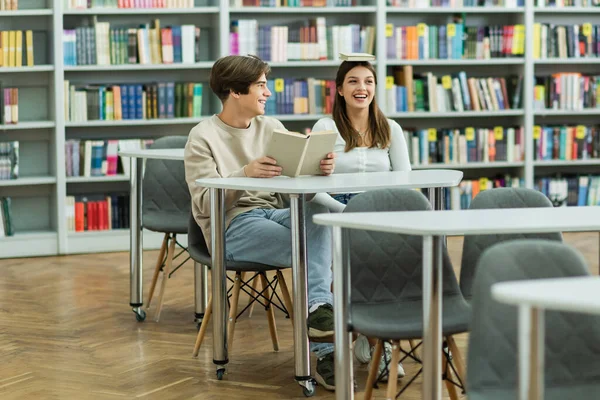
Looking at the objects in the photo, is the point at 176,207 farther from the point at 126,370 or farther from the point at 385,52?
the point at 385,52

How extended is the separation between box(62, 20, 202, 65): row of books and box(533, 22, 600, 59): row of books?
2476mm

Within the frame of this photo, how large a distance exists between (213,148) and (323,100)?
3.19m

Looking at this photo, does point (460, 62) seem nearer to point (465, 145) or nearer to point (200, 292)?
point (465, 145)

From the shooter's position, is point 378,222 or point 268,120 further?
point 268,120

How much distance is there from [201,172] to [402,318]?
128 cm

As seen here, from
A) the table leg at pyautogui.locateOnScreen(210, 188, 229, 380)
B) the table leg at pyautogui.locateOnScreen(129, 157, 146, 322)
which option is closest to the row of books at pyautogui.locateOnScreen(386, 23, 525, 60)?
the table leg at pyautogui.locateOnScreen(129, 157, 146, 322)

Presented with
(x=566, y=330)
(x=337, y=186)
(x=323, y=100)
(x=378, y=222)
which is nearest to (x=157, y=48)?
(x=323, y=100)

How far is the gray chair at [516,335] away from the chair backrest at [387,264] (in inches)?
30.4

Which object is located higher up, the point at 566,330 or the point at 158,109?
the point at 158,109

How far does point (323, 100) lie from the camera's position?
720cm

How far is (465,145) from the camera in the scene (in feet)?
24.5

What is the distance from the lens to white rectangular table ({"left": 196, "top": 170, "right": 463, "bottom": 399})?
3498 millimetres

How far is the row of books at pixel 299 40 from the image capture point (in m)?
7.00

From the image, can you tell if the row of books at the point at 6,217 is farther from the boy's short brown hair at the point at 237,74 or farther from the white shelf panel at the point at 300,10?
the boy's short brown hair at the point at 237,74
